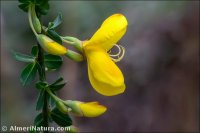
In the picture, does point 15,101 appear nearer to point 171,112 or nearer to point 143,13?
point 171,112

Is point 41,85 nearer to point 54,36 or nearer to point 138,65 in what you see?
point 54,36

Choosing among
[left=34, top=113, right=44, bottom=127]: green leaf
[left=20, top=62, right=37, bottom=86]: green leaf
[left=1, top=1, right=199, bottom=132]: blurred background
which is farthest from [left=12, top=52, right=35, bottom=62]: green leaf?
[left=1, top=1, right=199, bottom=132]: blurred background

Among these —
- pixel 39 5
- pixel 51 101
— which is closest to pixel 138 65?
pixel 51 101

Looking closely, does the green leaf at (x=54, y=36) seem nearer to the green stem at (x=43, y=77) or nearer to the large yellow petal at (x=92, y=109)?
the green stem at (x=43, y=77)

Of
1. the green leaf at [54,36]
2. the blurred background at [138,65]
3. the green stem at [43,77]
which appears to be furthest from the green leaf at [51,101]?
the blurred background at [138,65]

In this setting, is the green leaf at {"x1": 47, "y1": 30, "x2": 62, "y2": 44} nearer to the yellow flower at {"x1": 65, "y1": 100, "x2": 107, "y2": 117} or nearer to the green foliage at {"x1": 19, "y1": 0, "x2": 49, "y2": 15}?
the green foliage at {"x1": 19, "y1": 0, "x2": 49, "y2": 15}

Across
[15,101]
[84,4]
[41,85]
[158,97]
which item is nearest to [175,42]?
[158,97]
